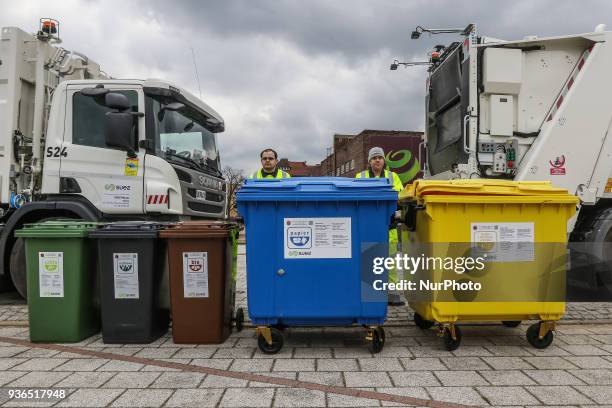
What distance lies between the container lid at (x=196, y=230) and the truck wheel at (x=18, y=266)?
8.52 feet

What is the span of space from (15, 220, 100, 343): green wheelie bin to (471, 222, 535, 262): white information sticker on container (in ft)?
10.9

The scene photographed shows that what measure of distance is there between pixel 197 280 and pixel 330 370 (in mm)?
1333

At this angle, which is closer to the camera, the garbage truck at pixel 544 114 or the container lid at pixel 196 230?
the container lid at pixel 196 230

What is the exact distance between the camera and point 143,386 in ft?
9.18

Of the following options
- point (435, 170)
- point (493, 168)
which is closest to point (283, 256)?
point (493, 168)

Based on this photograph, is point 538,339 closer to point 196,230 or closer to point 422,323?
point 422,323

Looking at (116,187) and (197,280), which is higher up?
(116,187)

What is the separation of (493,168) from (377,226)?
Result: 2.41 m

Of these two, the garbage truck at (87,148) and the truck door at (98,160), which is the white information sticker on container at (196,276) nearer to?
the garbage truck at (87,148)

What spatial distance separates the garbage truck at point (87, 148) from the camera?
14.9ft

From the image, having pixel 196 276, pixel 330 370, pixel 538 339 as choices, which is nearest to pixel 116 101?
pixel 196 276

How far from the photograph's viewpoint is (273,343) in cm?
346

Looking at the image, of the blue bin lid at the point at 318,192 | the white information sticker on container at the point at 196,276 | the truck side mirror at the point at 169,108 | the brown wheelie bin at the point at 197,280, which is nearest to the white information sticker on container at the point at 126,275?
the brown wheelie bin at the point at 197,280

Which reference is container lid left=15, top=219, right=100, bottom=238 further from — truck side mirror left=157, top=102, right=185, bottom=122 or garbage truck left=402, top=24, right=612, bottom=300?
garbage truck left=402, top=24, right=612, bottom=300
